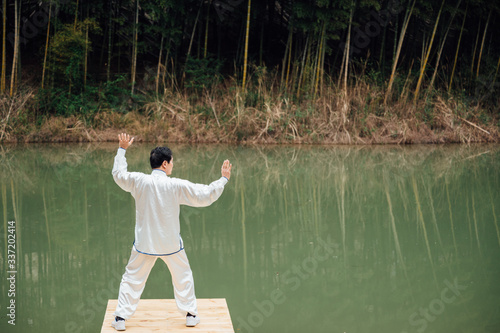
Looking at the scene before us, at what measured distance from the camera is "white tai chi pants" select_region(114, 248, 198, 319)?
10.3 feet

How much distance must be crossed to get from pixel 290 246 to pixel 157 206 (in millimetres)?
2511

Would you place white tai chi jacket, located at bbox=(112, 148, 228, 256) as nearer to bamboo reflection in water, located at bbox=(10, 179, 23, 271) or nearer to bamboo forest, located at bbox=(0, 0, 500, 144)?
bamboo reflection in water, located at bbox=(10, 179, 23, 271)

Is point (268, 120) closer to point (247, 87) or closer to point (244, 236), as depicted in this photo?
point (247, 87)

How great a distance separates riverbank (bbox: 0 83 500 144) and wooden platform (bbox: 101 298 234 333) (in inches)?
397

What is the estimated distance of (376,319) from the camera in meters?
3.76

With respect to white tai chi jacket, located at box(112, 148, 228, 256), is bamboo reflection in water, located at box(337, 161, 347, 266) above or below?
below

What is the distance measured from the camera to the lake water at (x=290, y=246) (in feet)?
12.7

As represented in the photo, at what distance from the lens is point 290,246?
541 centimetres

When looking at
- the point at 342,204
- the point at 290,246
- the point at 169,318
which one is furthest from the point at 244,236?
the point at 169,318

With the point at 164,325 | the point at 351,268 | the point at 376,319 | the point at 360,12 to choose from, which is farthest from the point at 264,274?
the point at 360,12

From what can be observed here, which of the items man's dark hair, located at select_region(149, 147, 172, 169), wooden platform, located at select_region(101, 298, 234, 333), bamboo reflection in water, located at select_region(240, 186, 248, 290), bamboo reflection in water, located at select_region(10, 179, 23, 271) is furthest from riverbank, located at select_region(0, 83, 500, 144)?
man's dark hair, located at select_region(149, 147, 172, 169)

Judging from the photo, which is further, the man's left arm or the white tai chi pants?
the white tai chi pants

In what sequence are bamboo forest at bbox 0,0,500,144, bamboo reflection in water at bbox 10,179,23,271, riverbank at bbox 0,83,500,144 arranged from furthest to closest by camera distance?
bamboo forest at bbox 0,0,500,144 → riverbank at bbox 0,83,500,144 → bamboo reflection in water at bbox 10,179,23,271

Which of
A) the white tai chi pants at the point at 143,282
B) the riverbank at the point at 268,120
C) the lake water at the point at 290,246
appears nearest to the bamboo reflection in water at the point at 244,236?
the lake water at the point at 290,246
